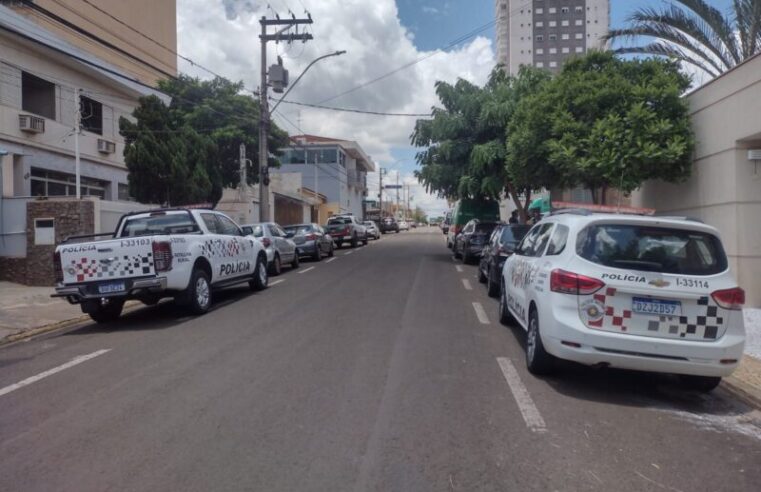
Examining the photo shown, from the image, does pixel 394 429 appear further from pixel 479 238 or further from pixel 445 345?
pixel 479 238

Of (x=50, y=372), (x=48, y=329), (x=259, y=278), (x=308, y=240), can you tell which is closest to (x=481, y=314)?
(x=259, y=278)

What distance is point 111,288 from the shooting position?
953cm

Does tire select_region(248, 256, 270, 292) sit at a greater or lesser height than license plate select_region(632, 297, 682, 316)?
lesser

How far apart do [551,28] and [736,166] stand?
88.1m

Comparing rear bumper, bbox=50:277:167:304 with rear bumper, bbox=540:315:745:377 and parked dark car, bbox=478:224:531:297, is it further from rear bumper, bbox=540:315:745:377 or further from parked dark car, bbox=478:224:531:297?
rear bumper, bbox=540:315:745:377

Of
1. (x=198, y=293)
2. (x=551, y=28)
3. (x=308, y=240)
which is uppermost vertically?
(x=551, y=28)

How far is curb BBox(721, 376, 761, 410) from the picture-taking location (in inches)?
227

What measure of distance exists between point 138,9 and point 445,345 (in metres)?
24.4

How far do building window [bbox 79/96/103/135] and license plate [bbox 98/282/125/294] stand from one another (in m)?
14.6

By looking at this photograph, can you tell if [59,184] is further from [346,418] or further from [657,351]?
[657,351]

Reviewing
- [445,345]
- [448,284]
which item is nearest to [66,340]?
[445,345]

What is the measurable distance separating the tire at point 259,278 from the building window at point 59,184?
401 inches

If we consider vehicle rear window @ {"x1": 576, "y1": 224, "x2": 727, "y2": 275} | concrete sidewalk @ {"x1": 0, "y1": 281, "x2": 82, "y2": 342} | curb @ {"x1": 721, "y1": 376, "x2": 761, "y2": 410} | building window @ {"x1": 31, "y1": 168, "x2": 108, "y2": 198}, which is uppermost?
building window @ {"x1": 31, "y1": 168, "x2": 108, "y2": 198}

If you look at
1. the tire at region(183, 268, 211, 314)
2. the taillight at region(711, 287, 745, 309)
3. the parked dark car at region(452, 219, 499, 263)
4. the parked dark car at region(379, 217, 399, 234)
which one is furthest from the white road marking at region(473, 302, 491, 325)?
the parked dark car at region(379, 217, 399, 234)
